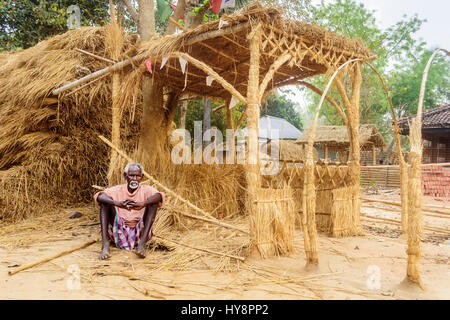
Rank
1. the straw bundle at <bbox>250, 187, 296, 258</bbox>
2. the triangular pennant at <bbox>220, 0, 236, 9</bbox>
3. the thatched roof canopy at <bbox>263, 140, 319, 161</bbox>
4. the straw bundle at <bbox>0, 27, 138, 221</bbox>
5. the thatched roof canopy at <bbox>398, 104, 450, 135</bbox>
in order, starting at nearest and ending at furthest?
the straw bundle at <bbox>250, 187, 296, 258</bbox> → the triangular pennant at <bbox>220, 0, 236, 9</bbox> → the straw bundle at <bbox>0, 27, 138, 221</bbox> → the thatched roof canopy at <bbox>398, 104, 450, 135</bbox> → the thatched roof canopy at <bbox>263, 140, 319, 161</bbox>

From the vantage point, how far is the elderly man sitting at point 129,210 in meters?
3.56

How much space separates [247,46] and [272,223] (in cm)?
255

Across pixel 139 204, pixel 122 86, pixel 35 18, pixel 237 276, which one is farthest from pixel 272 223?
pixel 35 18

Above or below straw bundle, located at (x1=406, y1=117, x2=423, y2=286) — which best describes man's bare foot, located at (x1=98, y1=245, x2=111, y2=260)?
below

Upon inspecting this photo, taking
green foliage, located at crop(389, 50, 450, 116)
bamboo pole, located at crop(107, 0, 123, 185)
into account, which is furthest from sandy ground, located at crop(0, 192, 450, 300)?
green foliage, located at crop(389, 50, 450, 116)

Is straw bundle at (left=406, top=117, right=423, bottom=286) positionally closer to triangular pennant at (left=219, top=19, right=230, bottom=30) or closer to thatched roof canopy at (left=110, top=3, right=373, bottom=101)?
thatched roof canopy at (left=110, top=3, right=373, bottom=101)

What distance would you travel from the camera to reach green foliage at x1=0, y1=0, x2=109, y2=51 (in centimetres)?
909

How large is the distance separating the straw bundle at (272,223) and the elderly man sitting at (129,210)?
1123mm

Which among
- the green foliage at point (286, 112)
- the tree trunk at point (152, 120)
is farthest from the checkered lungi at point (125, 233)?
the green foliage at point (286, 112)

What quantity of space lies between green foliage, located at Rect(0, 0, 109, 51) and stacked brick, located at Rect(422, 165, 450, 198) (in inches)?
448

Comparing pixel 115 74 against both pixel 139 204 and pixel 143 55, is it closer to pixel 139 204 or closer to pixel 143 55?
pixel 143 55

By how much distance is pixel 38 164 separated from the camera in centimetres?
617
